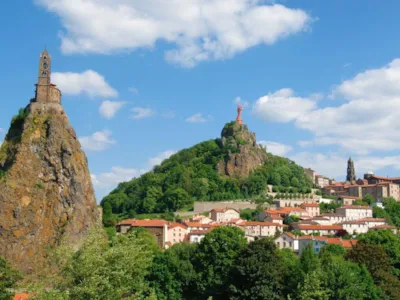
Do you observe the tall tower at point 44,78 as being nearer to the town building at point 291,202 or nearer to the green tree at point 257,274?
the green tree at point 257,274

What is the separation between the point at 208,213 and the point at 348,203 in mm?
30863

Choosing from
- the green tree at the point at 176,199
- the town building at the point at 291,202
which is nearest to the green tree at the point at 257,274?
the town building at the point at 291,202

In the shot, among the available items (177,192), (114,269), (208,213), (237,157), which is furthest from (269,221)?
(114,269)

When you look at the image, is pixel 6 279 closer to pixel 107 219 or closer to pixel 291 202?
pixel 107 219

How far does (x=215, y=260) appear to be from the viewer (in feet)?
178

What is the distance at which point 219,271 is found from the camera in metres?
53.5

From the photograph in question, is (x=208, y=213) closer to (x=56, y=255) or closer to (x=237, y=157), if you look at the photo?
(x=237, y=157)

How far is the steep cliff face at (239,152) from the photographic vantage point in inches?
5034

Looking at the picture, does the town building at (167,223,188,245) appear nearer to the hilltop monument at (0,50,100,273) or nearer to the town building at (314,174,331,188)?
the hilltop monument at (0,50,100,273)

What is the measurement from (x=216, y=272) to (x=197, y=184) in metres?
65.9

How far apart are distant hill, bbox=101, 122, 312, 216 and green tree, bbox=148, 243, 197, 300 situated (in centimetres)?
5468

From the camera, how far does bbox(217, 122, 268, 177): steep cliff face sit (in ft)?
420

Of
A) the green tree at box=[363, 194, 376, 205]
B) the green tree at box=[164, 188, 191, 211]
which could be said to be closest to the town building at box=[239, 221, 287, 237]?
the green tree at box=[164, 188, 191, 211]

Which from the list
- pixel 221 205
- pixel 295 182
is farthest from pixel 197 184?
pixel 295 182
